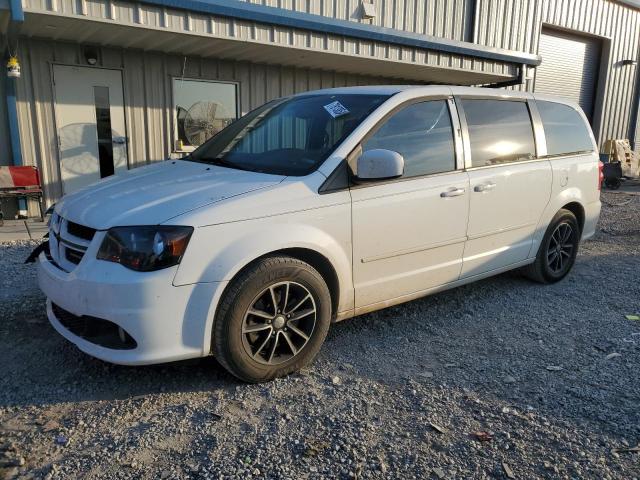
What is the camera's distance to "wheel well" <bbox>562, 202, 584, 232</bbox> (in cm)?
513

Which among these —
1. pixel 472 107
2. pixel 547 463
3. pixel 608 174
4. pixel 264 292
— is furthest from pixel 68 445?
pixel 608 174

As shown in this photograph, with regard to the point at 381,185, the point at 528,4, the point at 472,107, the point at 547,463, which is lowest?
the point at 547,463

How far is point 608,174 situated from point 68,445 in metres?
14.7

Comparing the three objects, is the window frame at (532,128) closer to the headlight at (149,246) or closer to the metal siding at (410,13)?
the headlight at (149,246)

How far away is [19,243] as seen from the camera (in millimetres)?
6250

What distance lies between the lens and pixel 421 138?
3742mm

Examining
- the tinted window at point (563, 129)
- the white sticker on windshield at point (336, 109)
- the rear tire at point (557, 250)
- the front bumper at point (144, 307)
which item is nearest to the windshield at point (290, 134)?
the white sticker on windshield at point (336, 109)

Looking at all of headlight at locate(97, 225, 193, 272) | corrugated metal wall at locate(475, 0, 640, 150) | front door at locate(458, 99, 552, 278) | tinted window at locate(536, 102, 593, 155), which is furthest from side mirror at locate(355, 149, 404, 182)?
corrugated metal wall at locate(475, 0, 640, 150)

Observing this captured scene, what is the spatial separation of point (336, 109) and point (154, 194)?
1475mm

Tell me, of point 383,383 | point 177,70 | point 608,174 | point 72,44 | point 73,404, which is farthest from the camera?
point 608,174

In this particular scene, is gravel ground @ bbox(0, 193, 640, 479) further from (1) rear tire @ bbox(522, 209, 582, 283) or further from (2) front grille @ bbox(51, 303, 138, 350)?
Answer: (1) rear tire @ bbox(522, 209, 582, 283)

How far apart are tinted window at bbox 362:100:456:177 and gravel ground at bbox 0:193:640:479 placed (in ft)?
4.15

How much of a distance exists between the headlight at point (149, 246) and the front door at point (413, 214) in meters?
1.14

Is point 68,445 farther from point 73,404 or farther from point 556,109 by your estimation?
point 556,109
